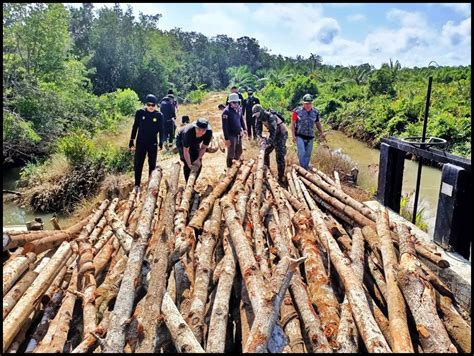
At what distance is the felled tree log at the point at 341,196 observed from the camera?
16.1 ft

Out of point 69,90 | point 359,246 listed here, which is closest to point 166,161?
point 359,246

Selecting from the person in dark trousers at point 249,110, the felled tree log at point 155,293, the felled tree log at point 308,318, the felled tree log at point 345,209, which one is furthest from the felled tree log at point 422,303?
the person in dark trousers at point 249,110

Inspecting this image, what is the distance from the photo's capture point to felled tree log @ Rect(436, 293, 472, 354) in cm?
314

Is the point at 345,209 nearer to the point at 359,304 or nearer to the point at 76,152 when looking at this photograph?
the point at 359,304

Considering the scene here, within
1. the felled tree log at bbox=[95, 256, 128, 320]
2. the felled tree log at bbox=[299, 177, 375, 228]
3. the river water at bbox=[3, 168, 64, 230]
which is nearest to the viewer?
the felled tree log at bbox=[95, 256, 128, 320]

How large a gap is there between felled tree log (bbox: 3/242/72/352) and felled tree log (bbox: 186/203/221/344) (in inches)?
54.9

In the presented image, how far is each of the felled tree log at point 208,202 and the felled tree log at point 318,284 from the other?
1.18 meters

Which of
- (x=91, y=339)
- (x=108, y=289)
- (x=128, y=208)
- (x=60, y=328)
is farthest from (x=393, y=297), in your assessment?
(x=128, y=208)

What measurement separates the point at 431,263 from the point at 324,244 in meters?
1.28

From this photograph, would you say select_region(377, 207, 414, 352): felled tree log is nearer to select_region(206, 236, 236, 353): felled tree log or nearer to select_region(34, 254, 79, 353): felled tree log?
select_region(206, 236, 236, 353): felled tree log

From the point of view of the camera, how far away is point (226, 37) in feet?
170

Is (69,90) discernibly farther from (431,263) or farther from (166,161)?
(431,263)

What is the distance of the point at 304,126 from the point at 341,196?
255cm

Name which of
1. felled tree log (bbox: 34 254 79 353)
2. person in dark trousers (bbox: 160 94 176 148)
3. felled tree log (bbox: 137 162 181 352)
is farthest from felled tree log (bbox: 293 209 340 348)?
person in dark trousers (bbox: 160 94 176 148)
